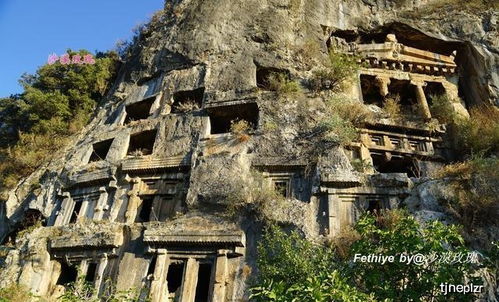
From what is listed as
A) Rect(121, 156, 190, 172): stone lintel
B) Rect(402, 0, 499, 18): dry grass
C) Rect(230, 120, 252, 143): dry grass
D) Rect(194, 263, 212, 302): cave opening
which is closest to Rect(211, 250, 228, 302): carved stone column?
Rect(194, 263, 212, 302): cave opening

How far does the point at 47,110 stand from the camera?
21.6 metres

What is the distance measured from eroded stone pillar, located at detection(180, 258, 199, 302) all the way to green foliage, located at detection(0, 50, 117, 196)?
1153 centimetres

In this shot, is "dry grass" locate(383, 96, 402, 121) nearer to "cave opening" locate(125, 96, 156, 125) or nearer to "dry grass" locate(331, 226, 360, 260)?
"dry grass" locate(331, 226, 360, 260)

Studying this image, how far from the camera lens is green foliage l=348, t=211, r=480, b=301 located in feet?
20.7

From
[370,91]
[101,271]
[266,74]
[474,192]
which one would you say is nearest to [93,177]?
[101,271]

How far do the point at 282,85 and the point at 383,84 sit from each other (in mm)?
6004

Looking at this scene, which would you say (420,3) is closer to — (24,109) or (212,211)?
(212,211)

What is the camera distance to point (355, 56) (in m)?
20.0

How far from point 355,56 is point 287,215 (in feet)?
36.4

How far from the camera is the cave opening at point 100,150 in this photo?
1816cm

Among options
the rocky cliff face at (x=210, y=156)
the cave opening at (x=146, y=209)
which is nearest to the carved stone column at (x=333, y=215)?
the rocky cliff face at (x=210, y=156)

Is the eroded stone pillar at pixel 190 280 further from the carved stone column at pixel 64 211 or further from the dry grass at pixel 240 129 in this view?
the carved stone column at pixel 64 211

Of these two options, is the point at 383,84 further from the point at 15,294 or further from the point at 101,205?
the point at 15,294

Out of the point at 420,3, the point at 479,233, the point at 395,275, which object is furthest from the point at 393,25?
the point at 395,275
